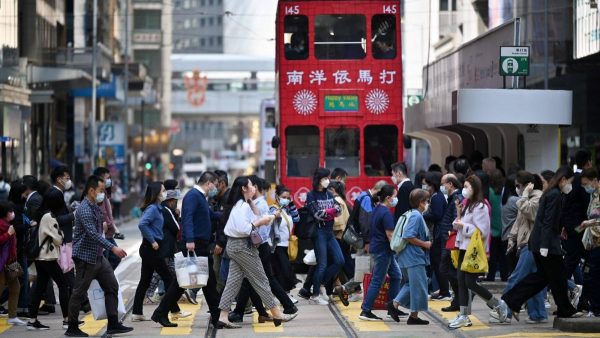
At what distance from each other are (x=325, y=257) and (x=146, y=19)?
92.4m

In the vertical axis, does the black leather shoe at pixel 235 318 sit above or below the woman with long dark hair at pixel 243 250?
below

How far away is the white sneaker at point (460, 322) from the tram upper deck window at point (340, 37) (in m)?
10.2

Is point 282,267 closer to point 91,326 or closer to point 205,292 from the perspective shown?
point 205,292

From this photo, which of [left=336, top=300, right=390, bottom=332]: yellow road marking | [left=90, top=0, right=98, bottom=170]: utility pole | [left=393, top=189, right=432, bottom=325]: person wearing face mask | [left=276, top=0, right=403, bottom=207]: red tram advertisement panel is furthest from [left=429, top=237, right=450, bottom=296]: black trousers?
[left=90, top=0, right=98, bottom=170]: utility pole

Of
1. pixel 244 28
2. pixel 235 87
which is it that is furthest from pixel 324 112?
pixel 244 28

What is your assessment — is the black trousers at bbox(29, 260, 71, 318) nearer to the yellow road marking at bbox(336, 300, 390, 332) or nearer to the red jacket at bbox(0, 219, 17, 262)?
the red jacket at bbox(0, 219, 17, 262)

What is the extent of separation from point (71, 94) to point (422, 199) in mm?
46916

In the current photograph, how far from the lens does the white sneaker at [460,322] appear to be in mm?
15422

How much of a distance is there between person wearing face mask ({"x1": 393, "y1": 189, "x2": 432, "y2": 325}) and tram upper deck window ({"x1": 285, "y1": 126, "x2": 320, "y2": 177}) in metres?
9.82

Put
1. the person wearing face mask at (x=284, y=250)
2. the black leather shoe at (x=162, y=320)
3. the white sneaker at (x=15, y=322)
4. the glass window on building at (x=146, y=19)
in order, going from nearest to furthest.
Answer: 1. the black leather shoe at (x=162, y=320)
2. the white sneaker at (x=15, y=322)
3. the person wearing face mask at (x=284, y=250)
4. the glass window on building at (x=146, y=19)

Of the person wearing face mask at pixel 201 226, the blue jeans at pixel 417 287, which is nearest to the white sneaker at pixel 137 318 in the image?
the person wearing face mask at pixel 201 226

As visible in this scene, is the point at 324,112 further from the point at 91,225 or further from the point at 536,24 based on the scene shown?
the point at 91,225

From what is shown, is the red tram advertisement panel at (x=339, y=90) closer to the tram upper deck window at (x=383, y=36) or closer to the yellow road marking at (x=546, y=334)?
the tram upper deck window at (x=383, y=36)

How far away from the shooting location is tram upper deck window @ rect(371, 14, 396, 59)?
24766mm
